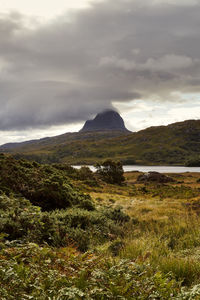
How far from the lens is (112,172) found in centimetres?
6216

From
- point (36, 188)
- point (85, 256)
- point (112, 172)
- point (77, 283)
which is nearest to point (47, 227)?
point (85, 256)

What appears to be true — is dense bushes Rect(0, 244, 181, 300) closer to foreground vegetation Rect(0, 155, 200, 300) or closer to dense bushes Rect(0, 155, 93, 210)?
foreground vegetation Rect(0, 155, 200, 300)

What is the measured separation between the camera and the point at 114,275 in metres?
3.45

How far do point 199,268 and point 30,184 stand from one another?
10264 mm

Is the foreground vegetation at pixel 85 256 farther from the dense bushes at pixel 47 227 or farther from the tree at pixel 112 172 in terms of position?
the tree at pixel 112 172

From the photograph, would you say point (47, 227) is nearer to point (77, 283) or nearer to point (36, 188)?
point (77, 283)

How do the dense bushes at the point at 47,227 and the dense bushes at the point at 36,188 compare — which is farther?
the dense bushes at the point at 36,188

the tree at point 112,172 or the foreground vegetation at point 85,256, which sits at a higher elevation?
the foreground vegetation at point 85,256

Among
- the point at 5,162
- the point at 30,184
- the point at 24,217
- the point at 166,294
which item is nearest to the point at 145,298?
the point at 166,294

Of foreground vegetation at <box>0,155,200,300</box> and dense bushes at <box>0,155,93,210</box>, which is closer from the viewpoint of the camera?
foreground vegetation at <box>0,155,200,300</box>

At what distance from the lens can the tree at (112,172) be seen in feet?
201

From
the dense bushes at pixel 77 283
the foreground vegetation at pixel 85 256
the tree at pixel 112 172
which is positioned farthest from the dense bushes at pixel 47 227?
the tree at pixel 112 172

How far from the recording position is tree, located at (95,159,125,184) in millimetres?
61412

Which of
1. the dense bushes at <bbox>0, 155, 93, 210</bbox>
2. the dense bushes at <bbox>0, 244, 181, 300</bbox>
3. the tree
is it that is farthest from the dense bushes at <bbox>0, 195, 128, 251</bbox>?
the tree
